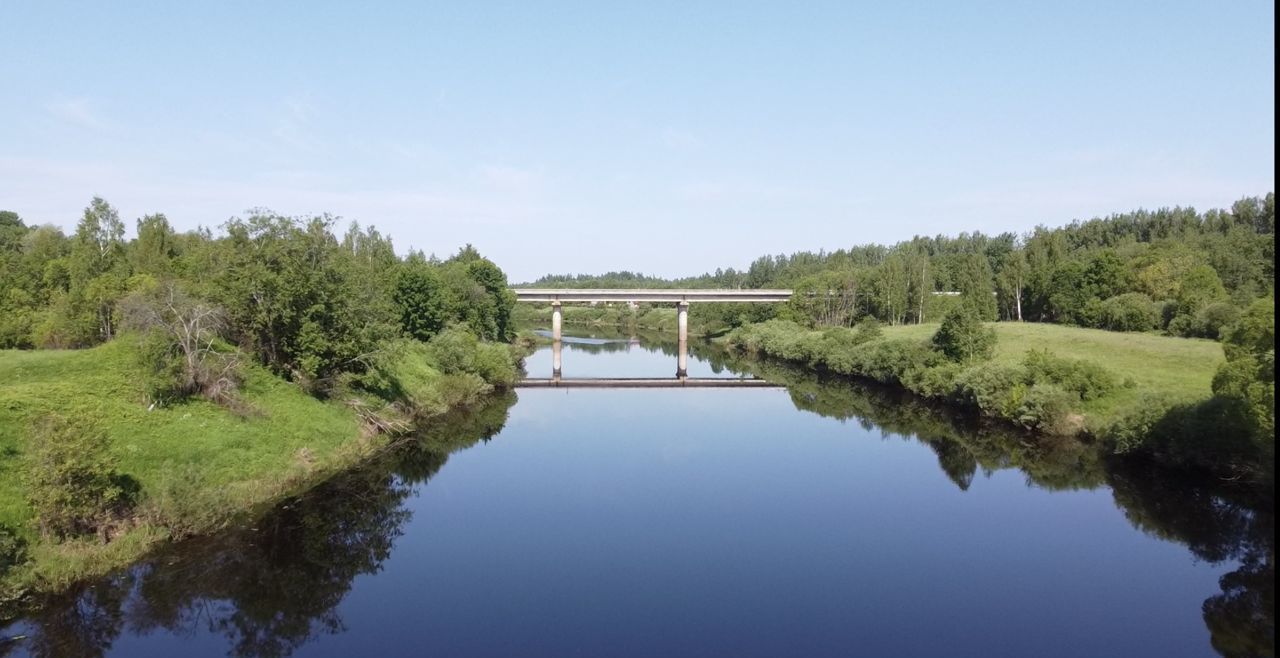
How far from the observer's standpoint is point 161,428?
3084cm

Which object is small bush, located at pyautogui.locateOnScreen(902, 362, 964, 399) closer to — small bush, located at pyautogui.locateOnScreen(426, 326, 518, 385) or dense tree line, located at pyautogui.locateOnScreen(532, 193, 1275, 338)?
dense tree line, located at pyautogui.locateOnScreen(532, 193, 1275, 338)

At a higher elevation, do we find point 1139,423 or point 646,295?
point 646,295

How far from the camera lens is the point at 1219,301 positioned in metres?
66.8

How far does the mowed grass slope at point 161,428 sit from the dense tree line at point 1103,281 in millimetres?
63617

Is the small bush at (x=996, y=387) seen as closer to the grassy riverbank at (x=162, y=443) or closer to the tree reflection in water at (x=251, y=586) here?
the tree reflection in water at (x=251, y=586)

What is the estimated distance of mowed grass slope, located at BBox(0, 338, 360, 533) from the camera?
2691cm

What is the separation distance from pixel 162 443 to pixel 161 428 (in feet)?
4.85

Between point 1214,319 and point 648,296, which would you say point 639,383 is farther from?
point 1214,319

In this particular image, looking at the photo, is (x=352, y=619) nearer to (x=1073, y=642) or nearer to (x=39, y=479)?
(x=39, y=479)

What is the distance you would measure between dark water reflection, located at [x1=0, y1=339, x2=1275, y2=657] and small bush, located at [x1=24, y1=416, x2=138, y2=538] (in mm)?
2202

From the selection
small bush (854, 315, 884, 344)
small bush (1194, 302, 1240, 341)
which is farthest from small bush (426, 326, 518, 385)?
small bush (1194, 302, 1240, 341)

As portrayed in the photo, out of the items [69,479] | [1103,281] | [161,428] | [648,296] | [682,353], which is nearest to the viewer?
[69,479]

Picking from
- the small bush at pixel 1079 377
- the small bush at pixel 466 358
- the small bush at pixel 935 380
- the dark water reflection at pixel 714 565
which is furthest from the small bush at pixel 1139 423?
the small bush at pixel 466 358

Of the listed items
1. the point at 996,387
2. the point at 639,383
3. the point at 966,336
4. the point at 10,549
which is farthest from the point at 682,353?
the point at 10,549
